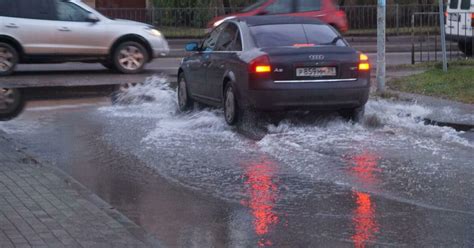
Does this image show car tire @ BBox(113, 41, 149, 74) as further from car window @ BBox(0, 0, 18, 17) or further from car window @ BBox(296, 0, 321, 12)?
car window @ BBox(296, 0, 321, 12)

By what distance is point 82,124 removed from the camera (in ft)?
39.2

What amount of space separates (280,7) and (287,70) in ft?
48.0

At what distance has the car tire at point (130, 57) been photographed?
1873 cm

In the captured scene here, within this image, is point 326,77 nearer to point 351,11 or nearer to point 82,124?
point 82,124

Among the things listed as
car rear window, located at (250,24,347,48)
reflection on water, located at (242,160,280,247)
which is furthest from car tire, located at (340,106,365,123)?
reflection on water, located at (242,160,280,247)

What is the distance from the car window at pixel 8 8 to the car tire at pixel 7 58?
0.68 meters

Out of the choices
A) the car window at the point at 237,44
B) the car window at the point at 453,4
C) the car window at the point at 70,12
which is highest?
the car window at the point at 453,4

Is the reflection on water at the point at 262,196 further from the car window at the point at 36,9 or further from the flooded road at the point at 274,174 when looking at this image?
the car window at the point at 36,9

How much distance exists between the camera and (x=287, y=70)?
34.9 feet

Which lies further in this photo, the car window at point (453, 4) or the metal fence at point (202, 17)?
the metal fence at point (202, 17)

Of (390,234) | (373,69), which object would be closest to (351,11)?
(373,69)

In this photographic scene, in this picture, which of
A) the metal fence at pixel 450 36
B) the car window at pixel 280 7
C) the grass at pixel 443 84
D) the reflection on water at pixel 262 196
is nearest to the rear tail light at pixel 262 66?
the reflection on water at pixel 262 196

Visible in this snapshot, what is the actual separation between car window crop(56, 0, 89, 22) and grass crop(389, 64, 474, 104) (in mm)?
6844

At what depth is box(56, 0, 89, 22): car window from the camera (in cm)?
1834
